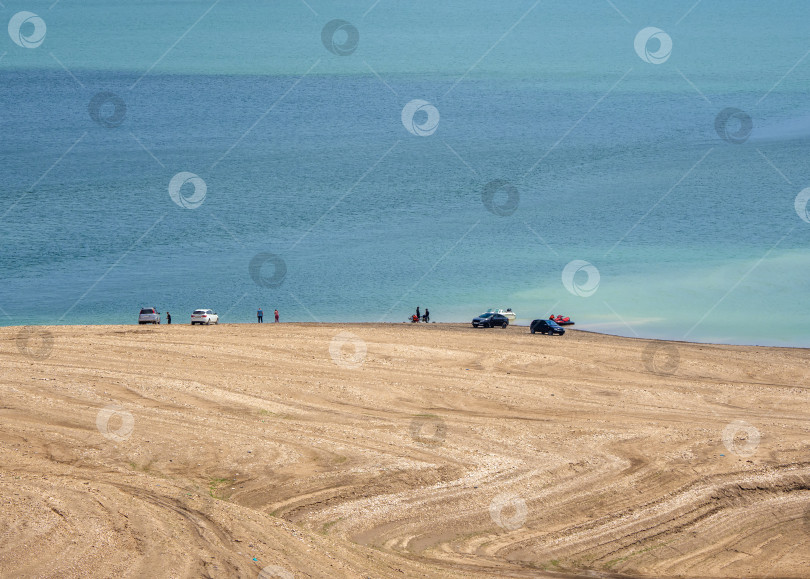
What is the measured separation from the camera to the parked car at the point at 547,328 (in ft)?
190

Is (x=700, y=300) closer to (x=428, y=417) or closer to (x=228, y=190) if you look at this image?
(x=428, y=417)

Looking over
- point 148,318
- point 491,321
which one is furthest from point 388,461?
point 148,318

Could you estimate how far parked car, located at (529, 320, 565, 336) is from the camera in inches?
2283

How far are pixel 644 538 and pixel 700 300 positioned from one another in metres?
50.0

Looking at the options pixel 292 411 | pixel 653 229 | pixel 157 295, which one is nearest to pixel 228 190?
pixel 157 295

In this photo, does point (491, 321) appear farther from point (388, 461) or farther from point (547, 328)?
point (388, 461)

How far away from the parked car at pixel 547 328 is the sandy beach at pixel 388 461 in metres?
8.62

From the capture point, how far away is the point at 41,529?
67.8 ft

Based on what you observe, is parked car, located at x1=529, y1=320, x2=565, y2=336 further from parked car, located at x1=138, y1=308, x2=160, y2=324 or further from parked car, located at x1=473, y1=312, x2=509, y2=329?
parked car, located at x1=138, y1=308, x2=160, y2=324

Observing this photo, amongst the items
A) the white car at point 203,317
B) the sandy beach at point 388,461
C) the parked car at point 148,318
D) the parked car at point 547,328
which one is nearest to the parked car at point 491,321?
the parked car at point 547,328

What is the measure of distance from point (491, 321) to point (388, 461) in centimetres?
3203

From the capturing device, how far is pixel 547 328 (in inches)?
2287

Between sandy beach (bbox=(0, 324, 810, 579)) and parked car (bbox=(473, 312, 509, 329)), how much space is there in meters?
11.7

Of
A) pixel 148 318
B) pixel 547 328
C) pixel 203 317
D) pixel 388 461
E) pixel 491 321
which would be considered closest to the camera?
pixel 388 461
